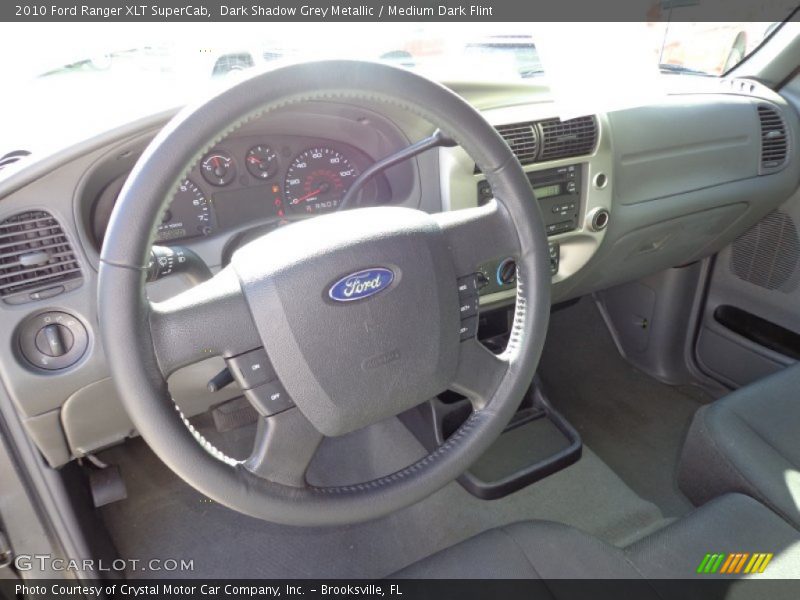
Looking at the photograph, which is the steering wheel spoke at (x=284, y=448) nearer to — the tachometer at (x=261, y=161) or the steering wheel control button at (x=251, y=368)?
the steering wheel control button at (x=251, y=368)

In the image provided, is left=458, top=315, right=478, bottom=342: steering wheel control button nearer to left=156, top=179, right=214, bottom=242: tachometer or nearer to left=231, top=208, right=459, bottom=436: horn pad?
left=231, top=208, right=459, bottom=436: horn pad

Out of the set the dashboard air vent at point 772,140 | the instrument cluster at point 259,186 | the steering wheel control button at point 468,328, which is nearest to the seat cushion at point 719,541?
the steering wheel control button at point 468,328

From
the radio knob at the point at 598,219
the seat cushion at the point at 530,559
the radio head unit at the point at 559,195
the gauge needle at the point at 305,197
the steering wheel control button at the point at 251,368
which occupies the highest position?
the gauge needle at the point at 305,197

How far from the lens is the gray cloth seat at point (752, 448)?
1128mm

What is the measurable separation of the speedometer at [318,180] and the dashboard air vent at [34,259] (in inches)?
18.0

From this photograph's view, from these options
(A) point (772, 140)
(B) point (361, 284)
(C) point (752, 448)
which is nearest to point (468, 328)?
(B) point (361, 284)

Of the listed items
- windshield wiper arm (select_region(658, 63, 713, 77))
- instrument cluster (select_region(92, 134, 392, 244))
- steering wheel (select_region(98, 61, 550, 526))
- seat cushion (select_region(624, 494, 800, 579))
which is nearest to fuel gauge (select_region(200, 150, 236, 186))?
instrument cluster (select_region(92, 134, 392, 244))

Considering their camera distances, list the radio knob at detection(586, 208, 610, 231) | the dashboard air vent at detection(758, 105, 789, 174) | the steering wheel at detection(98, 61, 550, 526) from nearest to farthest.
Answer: the steering wheel at detection(98, 61, 550, 526), the radio knob at detection(586, 208, 610, 231), the dashboard air vent at detection(758, 105, 789, 174)

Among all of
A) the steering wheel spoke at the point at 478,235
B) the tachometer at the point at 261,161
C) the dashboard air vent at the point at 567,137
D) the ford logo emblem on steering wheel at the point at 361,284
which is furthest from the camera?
the dashboard air vent at the point at 567,137

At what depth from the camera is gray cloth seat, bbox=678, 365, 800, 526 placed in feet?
3.70

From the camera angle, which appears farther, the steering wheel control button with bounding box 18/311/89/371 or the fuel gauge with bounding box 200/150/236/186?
the fuel gauge with bounding box 200/150/236/186

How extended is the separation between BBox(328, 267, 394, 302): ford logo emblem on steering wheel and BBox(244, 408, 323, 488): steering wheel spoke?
17 centimetres

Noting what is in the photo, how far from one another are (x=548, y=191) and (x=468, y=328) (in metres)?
0.63

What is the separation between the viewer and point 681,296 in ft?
7.03
